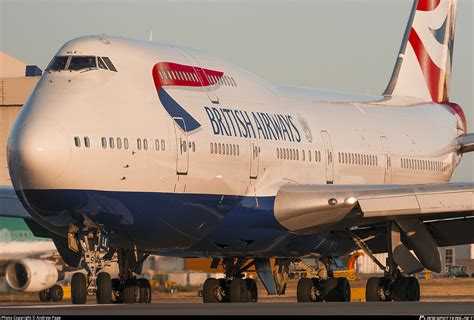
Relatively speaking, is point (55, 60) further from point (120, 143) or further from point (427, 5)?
point (427, 5)

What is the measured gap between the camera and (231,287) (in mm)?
36094

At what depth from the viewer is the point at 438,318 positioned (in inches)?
796

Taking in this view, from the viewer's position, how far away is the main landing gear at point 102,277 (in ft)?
90.3

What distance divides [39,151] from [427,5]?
25822 millimetres

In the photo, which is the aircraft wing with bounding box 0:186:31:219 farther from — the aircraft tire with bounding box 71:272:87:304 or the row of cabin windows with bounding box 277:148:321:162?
the row of cabin windows with bounding box 277:148:321:162

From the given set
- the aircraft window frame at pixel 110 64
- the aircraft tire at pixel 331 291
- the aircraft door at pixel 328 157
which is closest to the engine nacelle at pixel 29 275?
the aircraft tire at pixel 331 291

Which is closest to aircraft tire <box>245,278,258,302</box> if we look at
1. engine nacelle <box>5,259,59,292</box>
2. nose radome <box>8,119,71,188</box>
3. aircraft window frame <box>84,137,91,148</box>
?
engine nacelle <box>5,259,59,292</box>

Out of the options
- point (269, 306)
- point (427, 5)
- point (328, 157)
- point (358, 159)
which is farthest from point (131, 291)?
point (427, 5)

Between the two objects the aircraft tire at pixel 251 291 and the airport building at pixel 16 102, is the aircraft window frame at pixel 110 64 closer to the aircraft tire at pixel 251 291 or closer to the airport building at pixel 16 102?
the aircraft tire at pixel 251 291

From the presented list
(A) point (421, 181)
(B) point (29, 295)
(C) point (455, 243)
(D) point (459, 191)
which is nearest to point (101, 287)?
(D) point (459, 191)

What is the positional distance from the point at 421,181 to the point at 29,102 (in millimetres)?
18408

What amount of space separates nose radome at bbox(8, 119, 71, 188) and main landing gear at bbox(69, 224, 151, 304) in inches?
68.7

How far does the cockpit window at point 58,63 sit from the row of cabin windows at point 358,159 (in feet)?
36.9

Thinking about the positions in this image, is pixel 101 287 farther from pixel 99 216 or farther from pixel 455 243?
pixel 455 243
